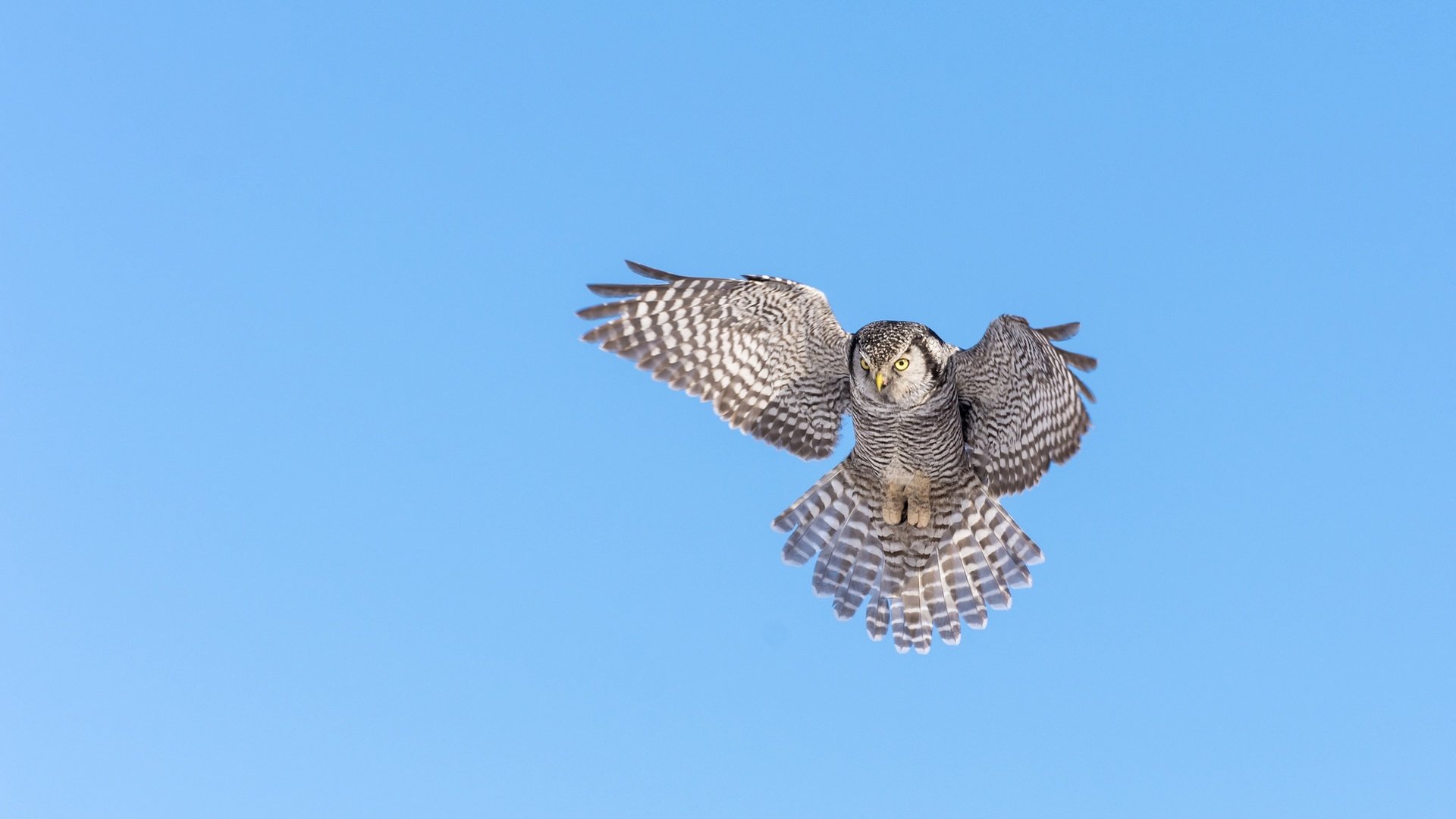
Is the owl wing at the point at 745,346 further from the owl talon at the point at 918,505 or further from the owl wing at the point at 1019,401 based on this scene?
the owl wing at the point at 1019,401

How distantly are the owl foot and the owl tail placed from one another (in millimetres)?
72

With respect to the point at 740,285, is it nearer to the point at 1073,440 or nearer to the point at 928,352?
the point at 928,352

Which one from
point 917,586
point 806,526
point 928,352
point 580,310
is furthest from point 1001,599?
point 580,310

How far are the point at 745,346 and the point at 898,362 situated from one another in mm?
1495

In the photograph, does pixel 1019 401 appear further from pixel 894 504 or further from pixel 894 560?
pixel 894 560

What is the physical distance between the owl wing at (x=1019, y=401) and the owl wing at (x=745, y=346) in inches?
43.6

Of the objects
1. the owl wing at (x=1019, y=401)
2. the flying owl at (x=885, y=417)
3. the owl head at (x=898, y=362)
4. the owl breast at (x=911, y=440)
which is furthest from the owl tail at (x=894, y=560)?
the owl head at (x=898, y=362)

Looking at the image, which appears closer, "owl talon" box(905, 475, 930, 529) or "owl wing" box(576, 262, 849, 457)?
"owl wing" box(576, 262, 849, 457)

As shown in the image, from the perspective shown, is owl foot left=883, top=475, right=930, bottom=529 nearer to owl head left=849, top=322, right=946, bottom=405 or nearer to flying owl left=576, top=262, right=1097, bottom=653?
flying owl left=576, top=262, right=1097, bottom=653

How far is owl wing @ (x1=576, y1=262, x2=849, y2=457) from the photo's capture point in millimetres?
10875

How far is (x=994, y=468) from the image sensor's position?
1127cm

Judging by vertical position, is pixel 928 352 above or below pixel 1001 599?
above

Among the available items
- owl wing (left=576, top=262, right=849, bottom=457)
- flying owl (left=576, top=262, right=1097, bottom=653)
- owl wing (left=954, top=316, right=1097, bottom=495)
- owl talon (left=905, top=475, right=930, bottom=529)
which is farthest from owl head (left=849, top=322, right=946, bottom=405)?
owl talon (left=905, top=475, right=930, bottom=529)

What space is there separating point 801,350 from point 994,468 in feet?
6.22
